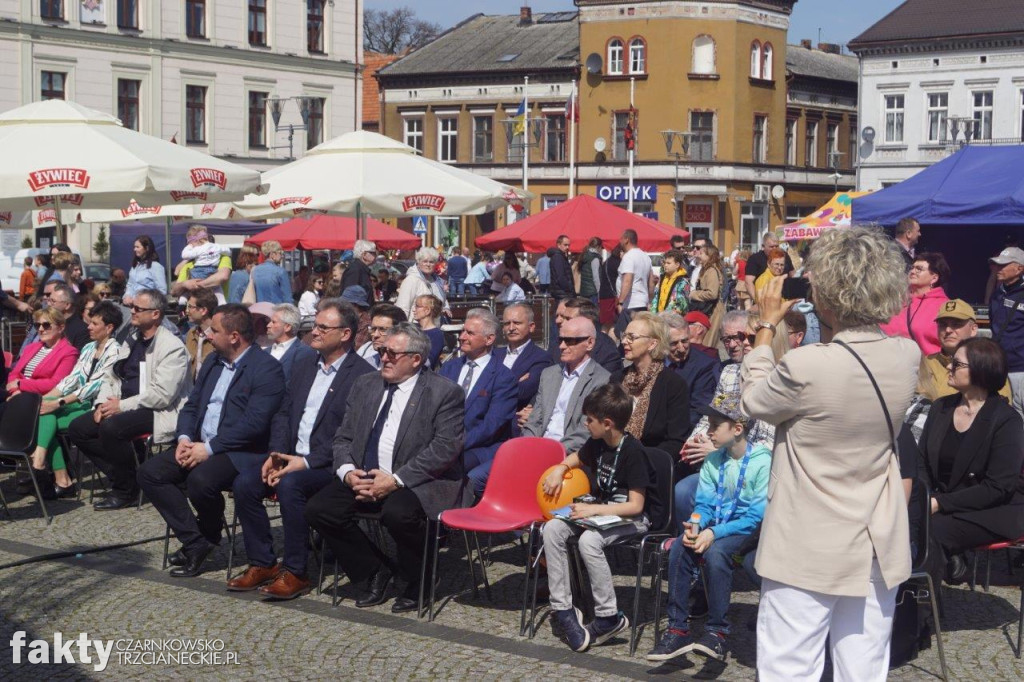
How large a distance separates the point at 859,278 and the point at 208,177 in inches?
349

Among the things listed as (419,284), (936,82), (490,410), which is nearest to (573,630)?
(490,410)

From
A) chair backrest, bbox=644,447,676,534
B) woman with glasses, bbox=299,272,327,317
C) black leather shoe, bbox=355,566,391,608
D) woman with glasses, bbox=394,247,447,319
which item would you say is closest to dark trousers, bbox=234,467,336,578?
black leather shoe, bbox=355,566,391,608

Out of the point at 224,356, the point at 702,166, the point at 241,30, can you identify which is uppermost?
the point at 241,30

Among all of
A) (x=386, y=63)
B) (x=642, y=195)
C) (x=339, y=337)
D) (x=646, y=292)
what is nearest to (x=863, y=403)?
(x=339, y=337)

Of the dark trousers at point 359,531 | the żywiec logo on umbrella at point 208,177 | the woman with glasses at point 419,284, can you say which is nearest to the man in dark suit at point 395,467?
the dark trousers at point 359,531

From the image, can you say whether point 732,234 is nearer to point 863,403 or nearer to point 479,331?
point 479,331

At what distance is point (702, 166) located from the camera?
179 feet

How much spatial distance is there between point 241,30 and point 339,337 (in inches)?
1556

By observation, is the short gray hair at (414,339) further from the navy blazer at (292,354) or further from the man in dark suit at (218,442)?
the navy blazer at (292,354)

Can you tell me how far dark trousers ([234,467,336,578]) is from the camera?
742cm

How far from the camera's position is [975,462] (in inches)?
267

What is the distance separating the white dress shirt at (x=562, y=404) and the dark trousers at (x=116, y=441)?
10.4 feet

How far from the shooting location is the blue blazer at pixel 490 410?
824 cm

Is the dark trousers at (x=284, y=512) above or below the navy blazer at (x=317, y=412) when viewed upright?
below
